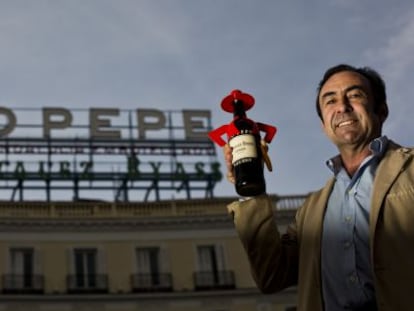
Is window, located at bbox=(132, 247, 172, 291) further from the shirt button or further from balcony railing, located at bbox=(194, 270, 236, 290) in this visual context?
the shirt button

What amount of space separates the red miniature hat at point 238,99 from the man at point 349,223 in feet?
1.04

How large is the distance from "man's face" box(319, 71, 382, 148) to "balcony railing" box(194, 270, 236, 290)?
3048 cm

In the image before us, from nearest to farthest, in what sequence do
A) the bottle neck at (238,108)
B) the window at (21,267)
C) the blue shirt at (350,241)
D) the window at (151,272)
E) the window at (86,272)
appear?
the blue shirt at (350,241), the bottle neck at (238,108), the window at (21,267), the window at (86,272), the window at (151,272)

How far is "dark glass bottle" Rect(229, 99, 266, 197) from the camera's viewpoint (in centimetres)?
446

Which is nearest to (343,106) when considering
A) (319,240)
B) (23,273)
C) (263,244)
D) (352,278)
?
(319,240)

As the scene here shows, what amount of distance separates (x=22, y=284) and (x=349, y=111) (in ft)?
99.5

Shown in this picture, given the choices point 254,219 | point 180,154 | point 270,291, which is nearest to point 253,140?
point 254,219

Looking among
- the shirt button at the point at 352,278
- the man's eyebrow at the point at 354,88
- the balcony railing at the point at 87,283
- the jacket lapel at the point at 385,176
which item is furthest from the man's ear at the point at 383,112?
the balcony railing at the point at 87,283

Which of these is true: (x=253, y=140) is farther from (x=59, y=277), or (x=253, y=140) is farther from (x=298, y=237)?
(x=59, y=277)

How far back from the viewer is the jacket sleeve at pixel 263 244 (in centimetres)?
445

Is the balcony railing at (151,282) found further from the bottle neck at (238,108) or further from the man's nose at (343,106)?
the man's nose at (343,106)

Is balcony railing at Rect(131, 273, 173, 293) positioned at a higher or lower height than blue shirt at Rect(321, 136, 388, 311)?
higher

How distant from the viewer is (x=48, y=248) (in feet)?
112

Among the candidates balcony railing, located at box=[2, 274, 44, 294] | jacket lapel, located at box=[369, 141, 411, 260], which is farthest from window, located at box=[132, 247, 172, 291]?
jacket lapel, located at box=[369, 141, 411, 260]
